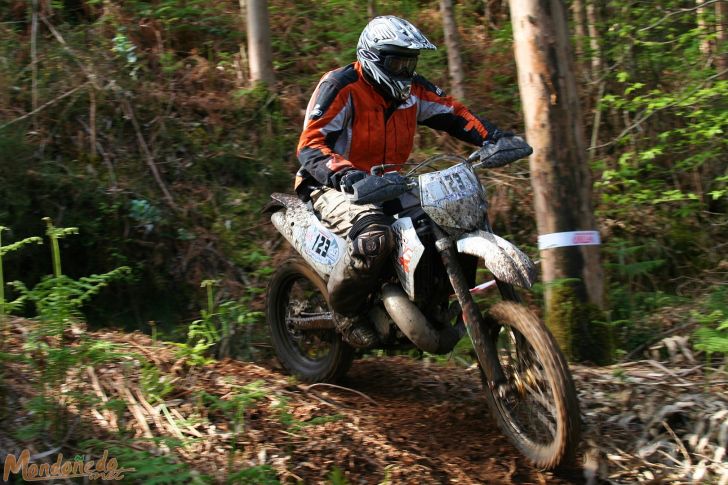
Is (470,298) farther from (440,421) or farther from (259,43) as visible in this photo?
(259,43)

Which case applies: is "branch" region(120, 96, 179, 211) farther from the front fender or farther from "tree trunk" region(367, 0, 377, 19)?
the front fender

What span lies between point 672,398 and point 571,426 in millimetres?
1042

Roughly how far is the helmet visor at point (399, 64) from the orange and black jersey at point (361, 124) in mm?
213

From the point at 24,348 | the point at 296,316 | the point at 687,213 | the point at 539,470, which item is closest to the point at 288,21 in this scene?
the point at 687,213

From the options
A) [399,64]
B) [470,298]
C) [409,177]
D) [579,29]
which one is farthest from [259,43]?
[470,298]

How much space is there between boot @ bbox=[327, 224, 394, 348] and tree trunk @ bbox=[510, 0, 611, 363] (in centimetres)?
147

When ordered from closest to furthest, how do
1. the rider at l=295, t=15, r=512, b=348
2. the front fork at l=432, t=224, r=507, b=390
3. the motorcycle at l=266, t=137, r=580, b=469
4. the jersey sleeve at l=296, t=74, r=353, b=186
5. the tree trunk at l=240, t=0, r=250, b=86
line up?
the motorcycle at l=266, t=137, r=580, b=469 < the front fork at l=432, t=224, r=507, b=390 < the rider at l=295, t=15, r=512, b=348 < the jersey sleeve at l=296, t=74, r=353, b=186 < the tree trunk at l=240, t=0, r=250, b=86

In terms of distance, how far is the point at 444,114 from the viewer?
197 inches

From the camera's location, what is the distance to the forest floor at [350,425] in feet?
12.6

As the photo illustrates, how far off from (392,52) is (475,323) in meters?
1.57

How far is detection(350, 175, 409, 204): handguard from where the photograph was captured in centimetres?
397

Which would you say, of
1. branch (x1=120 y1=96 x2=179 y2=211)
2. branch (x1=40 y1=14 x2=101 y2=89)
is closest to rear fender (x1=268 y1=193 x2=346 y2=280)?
branch (x1=120 y1=96 x2=179 y2=211)

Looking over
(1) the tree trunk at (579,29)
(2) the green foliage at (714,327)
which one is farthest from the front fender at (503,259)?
(1) the tree trunk at (579,29)

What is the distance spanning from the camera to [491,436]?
429 cm
